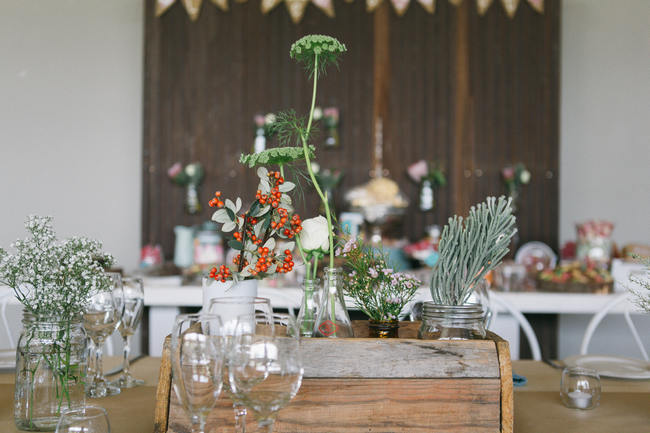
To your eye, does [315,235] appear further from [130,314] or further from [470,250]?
[130,314]

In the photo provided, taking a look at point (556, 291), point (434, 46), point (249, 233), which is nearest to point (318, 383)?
A: point (249, 233)

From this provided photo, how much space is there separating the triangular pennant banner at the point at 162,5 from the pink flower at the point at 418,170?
2008 millimetres

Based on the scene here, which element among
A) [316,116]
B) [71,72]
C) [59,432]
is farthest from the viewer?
[71,72]

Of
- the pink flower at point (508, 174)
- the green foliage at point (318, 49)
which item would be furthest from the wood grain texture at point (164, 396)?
the pink flower at point (508, 174)

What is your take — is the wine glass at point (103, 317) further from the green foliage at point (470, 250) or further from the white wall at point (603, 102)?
the white wall at point (603, 102)

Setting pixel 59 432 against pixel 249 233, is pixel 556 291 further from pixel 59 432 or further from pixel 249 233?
pixel 59 432

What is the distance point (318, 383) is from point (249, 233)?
24 centimetres

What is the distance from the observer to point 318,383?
818 millimetres

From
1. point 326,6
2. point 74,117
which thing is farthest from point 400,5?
point 74,117

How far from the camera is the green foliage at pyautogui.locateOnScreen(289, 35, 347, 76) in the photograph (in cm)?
91

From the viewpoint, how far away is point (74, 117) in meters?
4.52

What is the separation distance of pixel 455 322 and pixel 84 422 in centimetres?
51

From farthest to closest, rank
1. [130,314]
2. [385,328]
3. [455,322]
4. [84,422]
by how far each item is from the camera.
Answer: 1. [130,314]
2. [385,328]
3. [455,322]
4. [84,422]

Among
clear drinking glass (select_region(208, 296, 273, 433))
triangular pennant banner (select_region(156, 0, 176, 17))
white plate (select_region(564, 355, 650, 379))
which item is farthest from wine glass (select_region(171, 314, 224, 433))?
triangular pennant banner (select_region(156, 0, 176, 17))
